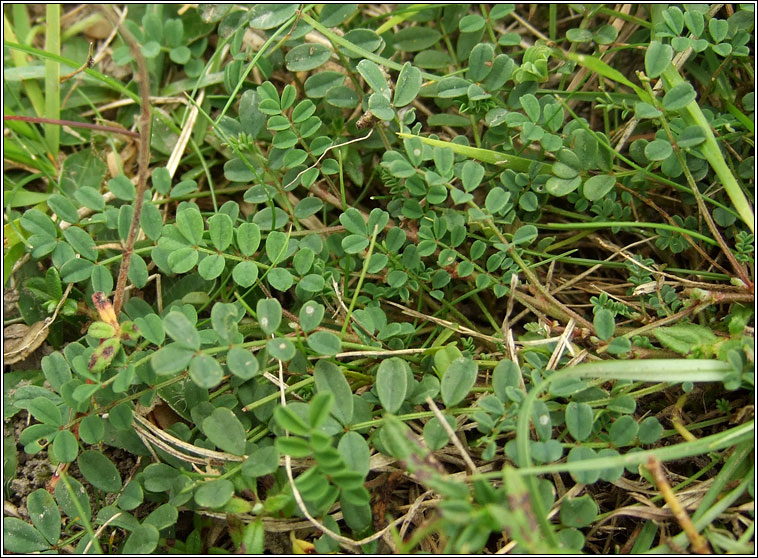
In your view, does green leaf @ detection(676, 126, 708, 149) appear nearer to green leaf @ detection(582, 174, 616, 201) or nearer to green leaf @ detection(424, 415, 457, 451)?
green leaf @ detection(582, 174, 616, 201)

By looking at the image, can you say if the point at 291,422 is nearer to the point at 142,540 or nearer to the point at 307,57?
the point at 142,540

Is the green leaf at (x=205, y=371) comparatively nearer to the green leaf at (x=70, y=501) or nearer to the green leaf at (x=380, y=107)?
the green leaf at (x=70, y=501)

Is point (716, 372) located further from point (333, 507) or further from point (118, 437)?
point (118, 437)

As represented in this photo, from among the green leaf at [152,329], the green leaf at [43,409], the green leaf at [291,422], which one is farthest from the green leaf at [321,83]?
the green leaf at [43,409]

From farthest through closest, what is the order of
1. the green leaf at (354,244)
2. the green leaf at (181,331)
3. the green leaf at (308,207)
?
the green leaf at (308,207) < the green leaf at (354,244) < the green leaf at (181,331)

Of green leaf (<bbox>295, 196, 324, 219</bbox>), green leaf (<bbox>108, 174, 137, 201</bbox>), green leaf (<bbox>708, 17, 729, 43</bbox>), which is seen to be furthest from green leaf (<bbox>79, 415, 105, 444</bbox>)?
green leaf (<bbox>708, 17, 729, 43</bbox>)
